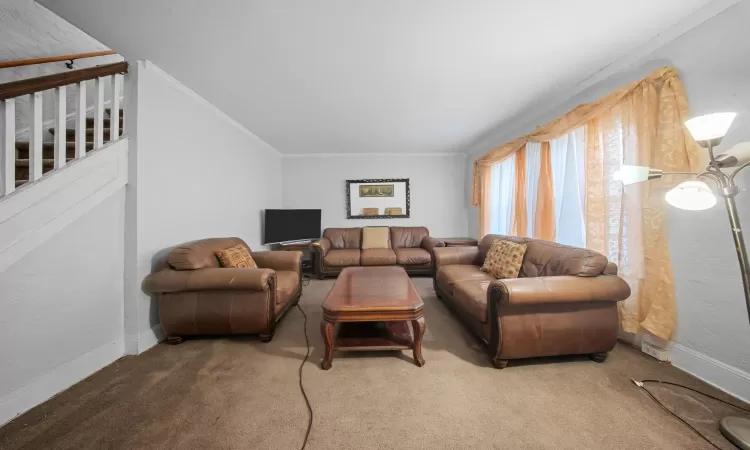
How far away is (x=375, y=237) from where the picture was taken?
15.5ft

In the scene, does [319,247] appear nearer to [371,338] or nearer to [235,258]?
[235,258]

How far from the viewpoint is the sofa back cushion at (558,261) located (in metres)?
1.72

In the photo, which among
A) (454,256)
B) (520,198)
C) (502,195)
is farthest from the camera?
(502,195)

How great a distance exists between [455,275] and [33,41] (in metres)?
4.59

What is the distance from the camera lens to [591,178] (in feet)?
7.24

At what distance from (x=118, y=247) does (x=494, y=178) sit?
478cm

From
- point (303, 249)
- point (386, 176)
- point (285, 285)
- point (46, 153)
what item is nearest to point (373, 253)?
point (303, 249)

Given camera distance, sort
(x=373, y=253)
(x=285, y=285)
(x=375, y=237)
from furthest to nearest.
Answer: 1. (x=375, y=237)
2. (x=373, y=253)
3. (x=285, y=285)

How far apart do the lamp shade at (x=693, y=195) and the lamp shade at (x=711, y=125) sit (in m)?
0.23

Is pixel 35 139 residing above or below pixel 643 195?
above

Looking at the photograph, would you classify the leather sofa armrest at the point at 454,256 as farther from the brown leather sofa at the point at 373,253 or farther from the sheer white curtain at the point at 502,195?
the sheer white curtain at the point at 502,195

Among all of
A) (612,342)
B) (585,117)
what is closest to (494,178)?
(585,117)

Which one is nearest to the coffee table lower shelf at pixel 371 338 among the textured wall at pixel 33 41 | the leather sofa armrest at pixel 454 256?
the leather sofa armrest at pixel 454 256

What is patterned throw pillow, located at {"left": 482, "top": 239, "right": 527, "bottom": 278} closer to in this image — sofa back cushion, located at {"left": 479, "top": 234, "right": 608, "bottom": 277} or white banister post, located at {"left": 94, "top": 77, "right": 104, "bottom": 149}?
sofa back cushion, located at {"left": 479, "top": 234, "right": 608, "bottom": 277}
